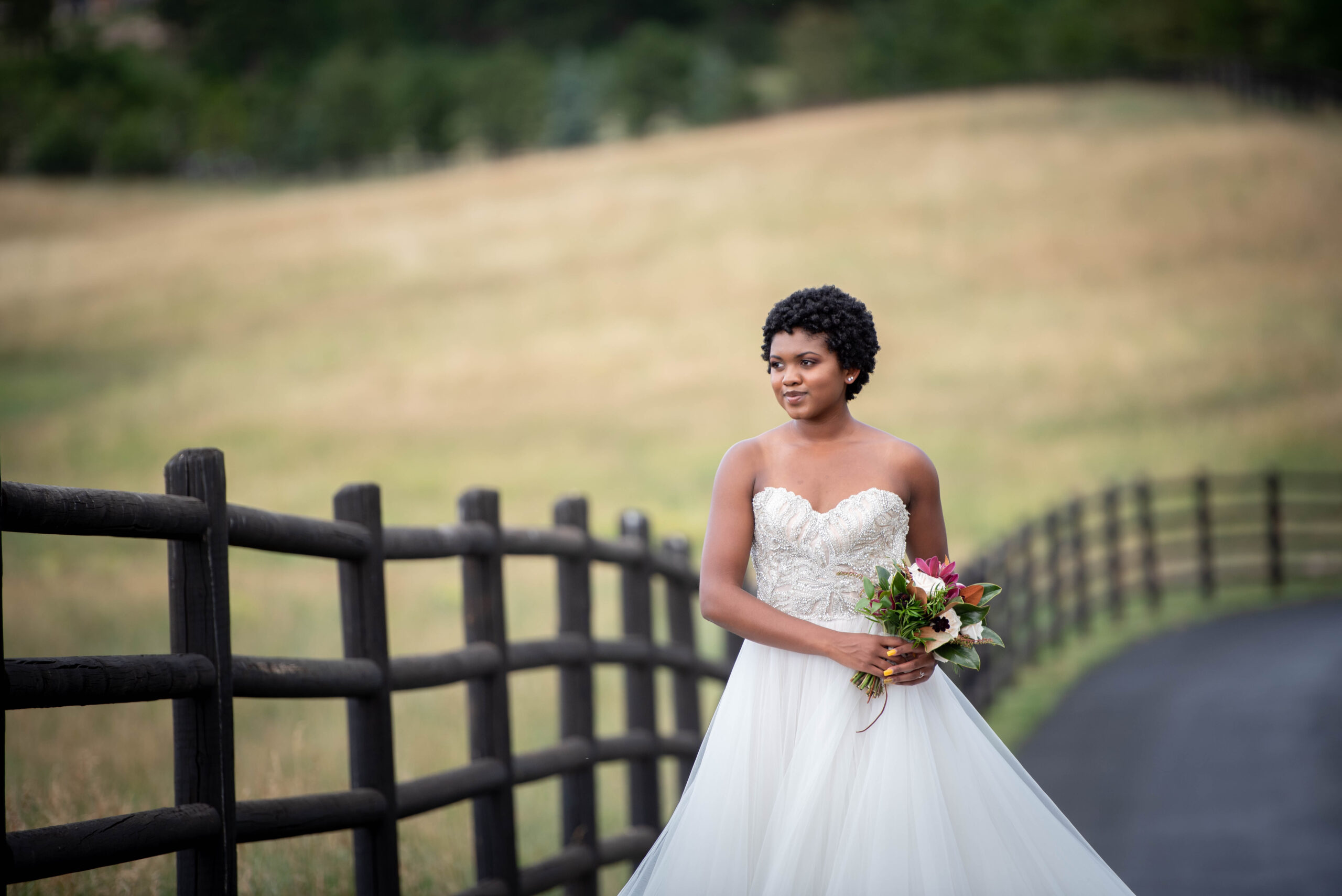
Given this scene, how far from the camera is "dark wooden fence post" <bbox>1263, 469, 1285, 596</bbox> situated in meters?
17.8

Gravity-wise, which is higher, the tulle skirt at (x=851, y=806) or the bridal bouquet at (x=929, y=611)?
the bridal bouquet at (x=929, y=611)

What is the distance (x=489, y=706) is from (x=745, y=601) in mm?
1967

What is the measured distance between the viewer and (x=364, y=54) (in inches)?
2110

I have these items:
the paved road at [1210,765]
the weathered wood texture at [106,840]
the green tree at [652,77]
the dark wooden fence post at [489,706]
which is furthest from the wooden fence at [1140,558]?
the green tree at [652,77]

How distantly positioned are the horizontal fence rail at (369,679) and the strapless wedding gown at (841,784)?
1.12 meters

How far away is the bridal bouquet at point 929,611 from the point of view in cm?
320

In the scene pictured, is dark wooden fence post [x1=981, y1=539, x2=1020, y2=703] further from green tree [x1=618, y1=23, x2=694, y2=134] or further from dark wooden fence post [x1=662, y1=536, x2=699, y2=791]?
green tree [x1=618, y1=23, x2=694, y2=134]

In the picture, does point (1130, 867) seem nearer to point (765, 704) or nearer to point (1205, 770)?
point (1205, 770)

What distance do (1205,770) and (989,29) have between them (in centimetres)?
5298

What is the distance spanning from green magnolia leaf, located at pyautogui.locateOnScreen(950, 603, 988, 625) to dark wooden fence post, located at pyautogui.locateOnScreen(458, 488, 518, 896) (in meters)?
2.12

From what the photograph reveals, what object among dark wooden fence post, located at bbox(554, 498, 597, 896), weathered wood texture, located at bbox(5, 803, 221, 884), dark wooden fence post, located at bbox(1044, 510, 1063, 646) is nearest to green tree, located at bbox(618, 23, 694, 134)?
dark wooden fence post, located at bbox(1044, 510, 1063, 646)

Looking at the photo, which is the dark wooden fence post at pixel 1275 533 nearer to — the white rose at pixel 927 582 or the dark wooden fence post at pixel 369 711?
the dark wooden fence post at pixel 369 711

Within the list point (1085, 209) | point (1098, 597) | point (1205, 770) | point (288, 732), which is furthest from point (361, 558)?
point (1085, 209)

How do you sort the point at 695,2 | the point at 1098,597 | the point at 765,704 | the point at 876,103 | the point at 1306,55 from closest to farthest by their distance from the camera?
the point at 765,704 → the point at 1098,597 → the point at 1306,55 → the point at 876,103 → the point at 695,2
